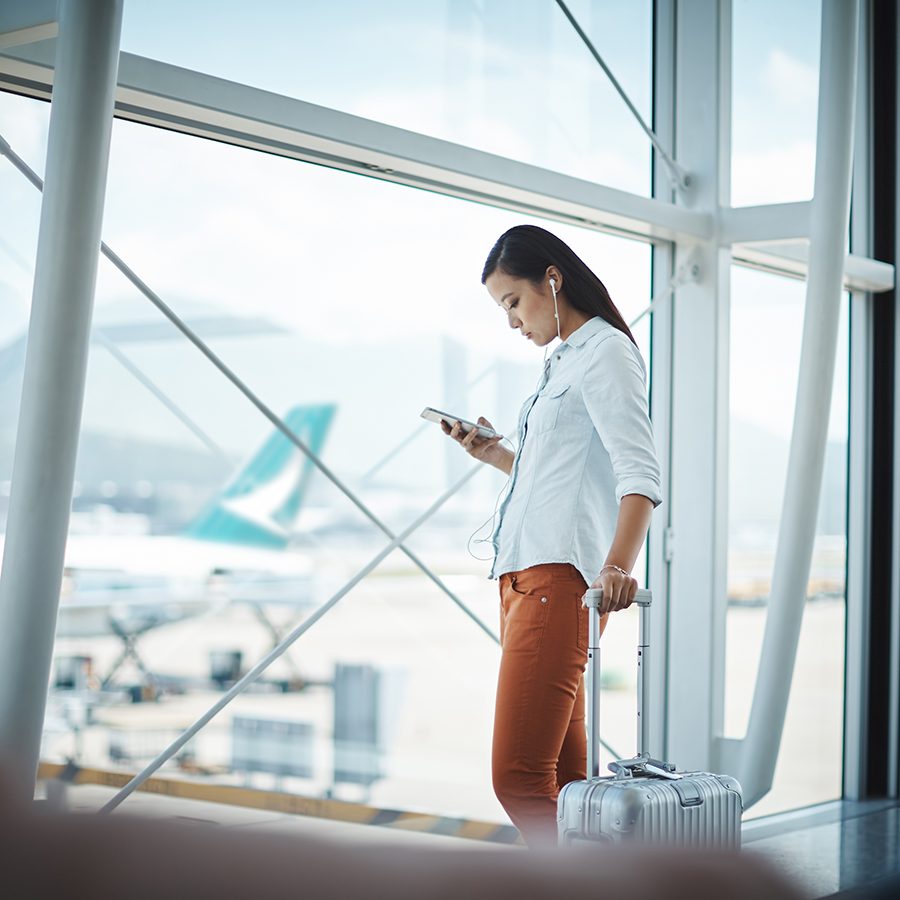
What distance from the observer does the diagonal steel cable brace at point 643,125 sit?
2713 mm

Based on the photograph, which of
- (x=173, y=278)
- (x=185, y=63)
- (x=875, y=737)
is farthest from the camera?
(x=173, y=278)

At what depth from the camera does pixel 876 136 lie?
326 centimetres

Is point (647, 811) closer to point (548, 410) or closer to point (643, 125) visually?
point (548, 410)

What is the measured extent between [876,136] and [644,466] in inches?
81.5

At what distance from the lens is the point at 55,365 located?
158 centimetres

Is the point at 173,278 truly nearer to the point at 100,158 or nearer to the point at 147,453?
the point at 147,453

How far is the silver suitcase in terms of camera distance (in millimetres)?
1485

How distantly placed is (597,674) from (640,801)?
17 centimetres

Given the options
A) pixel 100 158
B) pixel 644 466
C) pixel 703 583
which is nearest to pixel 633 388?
pixel 644 466

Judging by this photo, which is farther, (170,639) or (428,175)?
(170,639)

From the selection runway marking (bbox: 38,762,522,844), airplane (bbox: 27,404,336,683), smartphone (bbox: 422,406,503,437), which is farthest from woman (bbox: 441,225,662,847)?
airplane (bbox: 27,404,336,683)

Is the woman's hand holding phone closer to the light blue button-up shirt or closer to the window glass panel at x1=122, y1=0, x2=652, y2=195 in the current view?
the light blue button-up shirt

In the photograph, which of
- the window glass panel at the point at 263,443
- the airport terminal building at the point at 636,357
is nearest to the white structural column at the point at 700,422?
the airport terminal building at the point at 636,357

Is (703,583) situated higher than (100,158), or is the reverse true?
(100,158)
